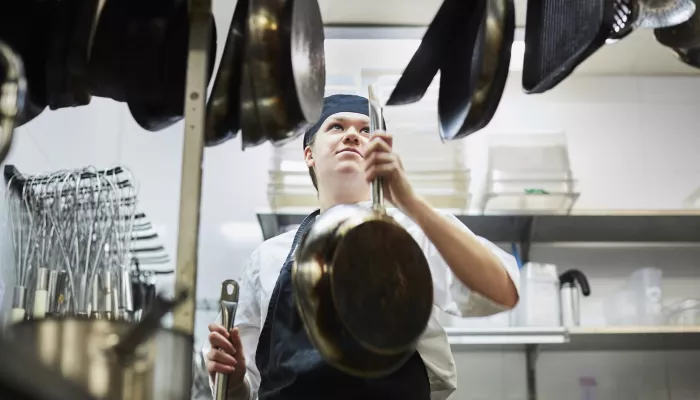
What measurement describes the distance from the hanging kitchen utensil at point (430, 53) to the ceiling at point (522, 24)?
141 centimetres

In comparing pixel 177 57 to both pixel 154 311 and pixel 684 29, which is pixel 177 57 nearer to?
pixel 154 311

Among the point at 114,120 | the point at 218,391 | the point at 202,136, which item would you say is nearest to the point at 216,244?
the point at 114,120

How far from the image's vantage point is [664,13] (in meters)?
0.87

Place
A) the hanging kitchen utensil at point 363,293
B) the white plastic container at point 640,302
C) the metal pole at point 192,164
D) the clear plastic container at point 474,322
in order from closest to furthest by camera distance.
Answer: the metal pole at point 192,164 < the hanging kitchen utensil at point 363,293 < the clear plastic container at point 474,322 < the white plastic container at point 640,302

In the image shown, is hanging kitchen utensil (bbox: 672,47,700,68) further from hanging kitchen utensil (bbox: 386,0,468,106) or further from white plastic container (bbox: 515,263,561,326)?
white plastic container (bbox: 515,263,561,326)

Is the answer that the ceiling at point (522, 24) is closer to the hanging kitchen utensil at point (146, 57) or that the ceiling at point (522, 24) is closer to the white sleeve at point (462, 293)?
the white sleeve at point (462, 293)

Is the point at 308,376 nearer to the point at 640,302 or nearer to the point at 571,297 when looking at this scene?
the point at 571,297

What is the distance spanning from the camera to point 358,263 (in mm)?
775

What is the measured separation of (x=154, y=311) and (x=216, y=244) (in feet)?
6.68

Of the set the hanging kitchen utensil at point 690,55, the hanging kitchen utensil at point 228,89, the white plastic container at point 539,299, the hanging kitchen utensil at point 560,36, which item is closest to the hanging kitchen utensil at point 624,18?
the hanging kitchen utensil at point 560,36

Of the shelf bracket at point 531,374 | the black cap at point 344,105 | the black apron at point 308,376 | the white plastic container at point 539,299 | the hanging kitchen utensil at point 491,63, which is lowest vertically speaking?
the shelf bracket at point 531,374

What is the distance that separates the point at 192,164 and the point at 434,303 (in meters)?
0.55

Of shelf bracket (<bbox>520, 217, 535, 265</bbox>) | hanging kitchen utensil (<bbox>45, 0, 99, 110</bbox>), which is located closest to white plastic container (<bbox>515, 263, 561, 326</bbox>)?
shelf bracket (<bbox>520, 217, 535, 265</bbox>)

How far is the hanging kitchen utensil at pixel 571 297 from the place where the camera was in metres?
2.31
